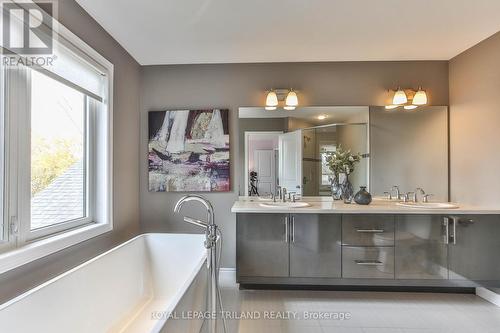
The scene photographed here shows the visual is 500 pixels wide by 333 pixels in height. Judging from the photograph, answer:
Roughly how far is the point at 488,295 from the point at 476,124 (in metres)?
1.58

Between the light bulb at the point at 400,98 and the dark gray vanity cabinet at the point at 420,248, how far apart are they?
121 cm

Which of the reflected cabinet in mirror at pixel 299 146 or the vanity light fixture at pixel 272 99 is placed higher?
the vanity light fixture at pixel 272 99

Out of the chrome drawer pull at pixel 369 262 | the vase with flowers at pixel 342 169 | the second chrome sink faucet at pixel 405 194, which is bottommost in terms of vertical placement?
the chrome drawer pull at pixel 369 262

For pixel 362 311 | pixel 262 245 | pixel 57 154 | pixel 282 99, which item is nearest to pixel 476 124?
pixel 282 99

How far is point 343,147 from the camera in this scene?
309 cm

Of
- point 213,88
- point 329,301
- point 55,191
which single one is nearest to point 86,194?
point 55,191

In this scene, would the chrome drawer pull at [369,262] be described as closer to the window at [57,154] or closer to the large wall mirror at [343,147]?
the large wall mirror at [343,147]

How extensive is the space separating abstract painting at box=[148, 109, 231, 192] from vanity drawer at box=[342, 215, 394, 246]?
51.4 inches

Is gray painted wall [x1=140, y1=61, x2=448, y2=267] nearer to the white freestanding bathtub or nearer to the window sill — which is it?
the white freestanding bathtub

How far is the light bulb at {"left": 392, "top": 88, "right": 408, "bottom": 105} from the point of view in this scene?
2.99 metres

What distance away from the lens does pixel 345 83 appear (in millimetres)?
3113

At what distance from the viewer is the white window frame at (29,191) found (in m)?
1.51

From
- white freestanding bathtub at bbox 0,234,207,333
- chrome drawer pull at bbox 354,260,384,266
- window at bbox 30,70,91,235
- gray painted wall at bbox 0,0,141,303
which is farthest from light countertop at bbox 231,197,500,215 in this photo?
window at bbox 30,70,91,235

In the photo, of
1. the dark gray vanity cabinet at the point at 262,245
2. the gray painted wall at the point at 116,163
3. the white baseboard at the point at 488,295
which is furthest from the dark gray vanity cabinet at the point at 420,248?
the gray painted wall at the point at 116,163
